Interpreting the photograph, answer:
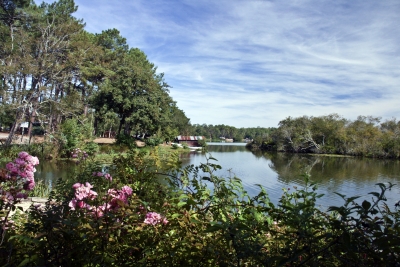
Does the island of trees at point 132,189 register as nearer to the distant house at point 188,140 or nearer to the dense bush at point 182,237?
the dense bush at point 182,237

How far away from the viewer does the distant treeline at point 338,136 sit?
37094 mm

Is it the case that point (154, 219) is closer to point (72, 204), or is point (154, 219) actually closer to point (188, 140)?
point (72, 204)

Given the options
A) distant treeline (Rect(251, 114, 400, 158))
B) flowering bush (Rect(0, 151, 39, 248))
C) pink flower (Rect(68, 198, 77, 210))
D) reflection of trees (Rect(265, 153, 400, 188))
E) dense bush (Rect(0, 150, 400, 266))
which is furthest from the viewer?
distant treeline (Rect(251, 114, 400, 158))

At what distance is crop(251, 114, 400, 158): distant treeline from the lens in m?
37.1

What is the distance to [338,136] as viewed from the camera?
4038 centimetres

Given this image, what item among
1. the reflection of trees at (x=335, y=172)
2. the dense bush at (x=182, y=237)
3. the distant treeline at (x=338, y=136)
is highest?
the distant treeline at (x=338, y=136)

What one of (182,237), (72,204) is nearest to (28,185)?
(72,204)

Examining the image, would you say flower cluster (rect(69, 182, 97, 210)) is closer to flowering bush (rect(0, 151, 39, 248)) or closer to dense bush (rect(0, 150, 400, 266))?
dense bush (rect(0, 150, 400, 266))

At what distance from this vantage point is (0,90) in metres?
17.0

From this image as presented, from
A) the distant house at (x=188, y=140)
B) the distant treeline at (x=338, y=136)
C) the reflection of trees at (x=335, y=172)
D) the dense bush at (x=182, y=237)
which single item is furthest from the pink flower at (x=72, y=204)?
the distant house at (x=188, y=140)

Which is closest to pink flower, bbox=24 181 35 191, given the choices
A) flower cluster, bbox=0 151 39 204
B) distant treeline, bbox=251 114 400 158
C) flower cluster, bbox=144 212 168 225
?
flower cluster, bbox=0 151 39 204

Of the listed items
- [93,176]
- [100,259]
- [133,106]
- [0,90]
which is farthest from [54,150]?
[100,259]

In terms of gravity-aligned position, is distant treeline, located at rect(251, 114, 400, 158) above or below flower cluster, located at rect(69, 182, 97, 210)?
above

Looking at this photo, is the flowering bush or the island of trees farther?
the flowering bush
